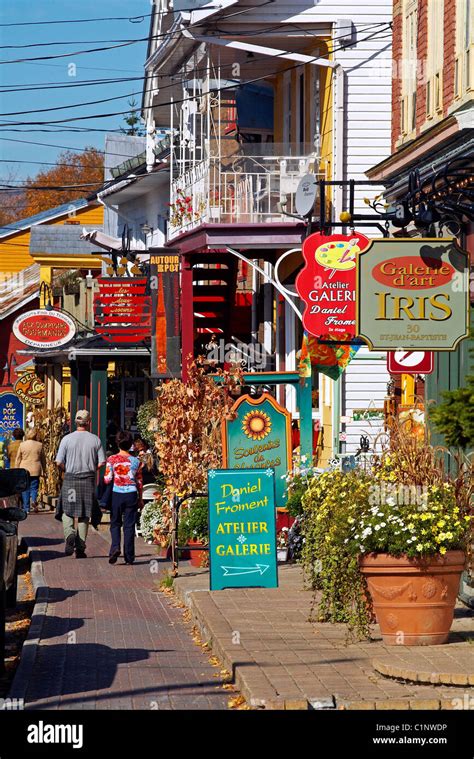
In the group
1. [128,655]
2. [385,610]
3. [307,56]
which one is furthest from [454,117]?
[307,56]

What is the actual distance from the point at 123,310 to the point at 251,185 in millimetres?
5650

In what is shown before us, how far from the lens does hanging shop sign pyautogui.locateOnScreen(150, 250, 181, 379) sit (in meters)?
24.3

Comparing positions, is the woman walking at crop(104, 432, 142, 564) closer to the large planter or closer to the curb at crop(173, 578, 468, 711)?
A: the large planter

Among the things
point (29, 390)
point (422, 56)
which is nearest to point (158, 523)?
point (422, 56)

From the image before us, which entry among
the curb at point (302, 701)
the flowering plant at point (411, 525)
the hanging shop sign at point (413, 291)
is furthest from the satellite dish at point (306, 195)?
the curb at point (302, 701)

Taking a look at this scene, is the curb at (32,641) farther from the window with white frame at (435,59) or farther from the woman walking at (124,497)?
the window with white frame at (435,59)

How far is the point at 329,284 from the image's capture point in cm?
1602

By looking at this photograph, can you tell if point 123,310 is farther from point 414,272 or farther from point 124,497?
Result: point 414,272

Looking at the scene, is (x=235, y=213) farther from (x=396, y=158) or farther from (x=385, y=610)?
(x=385, y=610)

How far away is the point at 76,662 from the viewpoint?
35.1 feet
